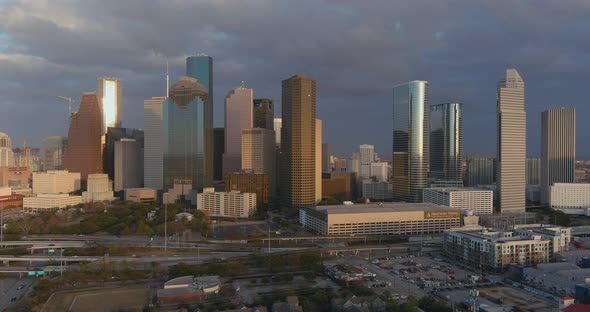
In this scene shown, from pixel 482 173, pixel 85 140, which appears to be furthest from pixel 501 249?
pixel 85 140

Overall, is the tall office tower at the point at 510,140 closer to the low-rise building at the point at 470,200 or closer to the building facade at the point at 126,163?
the low-rise building at the point at 470,200

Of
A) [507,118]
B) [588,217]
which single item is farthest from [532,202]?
[507,118]

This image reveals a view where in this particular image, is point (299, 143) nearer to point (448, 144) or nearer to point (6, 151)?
point (448, 144)

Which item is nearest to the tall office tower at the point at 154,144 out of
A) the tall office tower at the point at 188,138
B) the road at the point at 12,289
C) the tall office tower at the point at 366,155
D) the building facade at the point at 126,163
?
the building facade at the point at 126,163

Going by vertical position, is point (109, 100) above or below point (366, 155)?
above

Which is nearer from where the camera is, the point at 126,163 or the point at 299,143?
the point at 299,143
